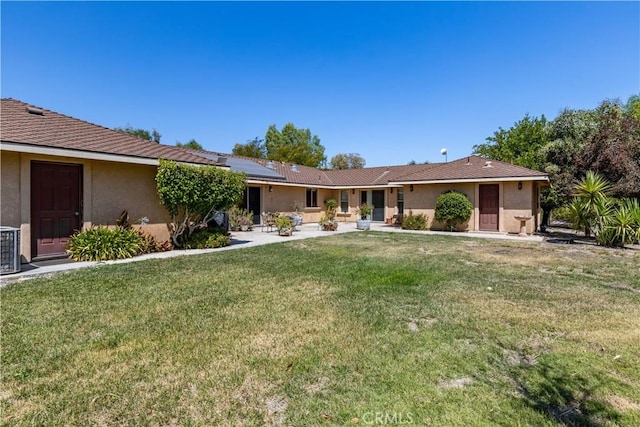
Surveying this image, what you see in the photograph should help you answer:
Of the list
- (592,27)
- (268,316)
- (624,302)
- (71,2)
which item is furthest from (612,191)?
(71,2)

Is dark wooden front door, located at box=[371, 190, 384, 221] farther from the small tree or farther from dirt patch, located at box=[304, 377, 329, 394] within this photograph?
dirt patch, located at box=[304, 377, 329, 394]

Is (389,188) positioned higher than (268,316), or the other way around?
(389,188)

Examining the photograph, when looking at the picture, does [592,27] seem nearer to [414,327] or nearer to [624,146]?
[624,146]

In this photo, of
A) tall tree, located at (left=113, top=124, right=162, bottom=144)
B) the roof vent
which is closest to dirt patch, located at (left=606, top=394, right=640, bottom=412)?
the roof vent

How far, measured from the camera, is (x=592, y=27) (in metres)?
12.2

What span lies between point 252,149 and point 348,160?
19.8 metres

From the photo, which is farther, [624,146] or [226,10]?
[624,146]

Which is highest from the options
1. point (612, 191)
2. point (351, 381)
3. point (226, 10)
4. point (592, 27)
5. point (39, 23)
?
point (226, 10)

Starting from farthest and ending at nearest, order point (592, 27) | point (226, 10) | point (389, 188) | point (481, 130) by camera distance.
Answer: point (481, 130), point (389, 188), point (226, 10), point (592, 27)

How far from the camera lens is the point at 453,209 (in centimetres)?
1739

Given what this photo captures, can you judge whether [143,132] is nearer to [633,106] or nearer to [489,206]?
[489,206]

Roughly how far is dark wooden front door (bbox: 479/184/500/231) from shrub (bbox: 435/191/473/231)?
845 millimetres

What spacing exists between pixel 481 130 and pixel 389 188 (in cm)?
2145

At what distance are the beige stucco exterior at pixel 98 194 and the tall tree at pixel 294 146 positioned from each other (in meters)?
39.0
